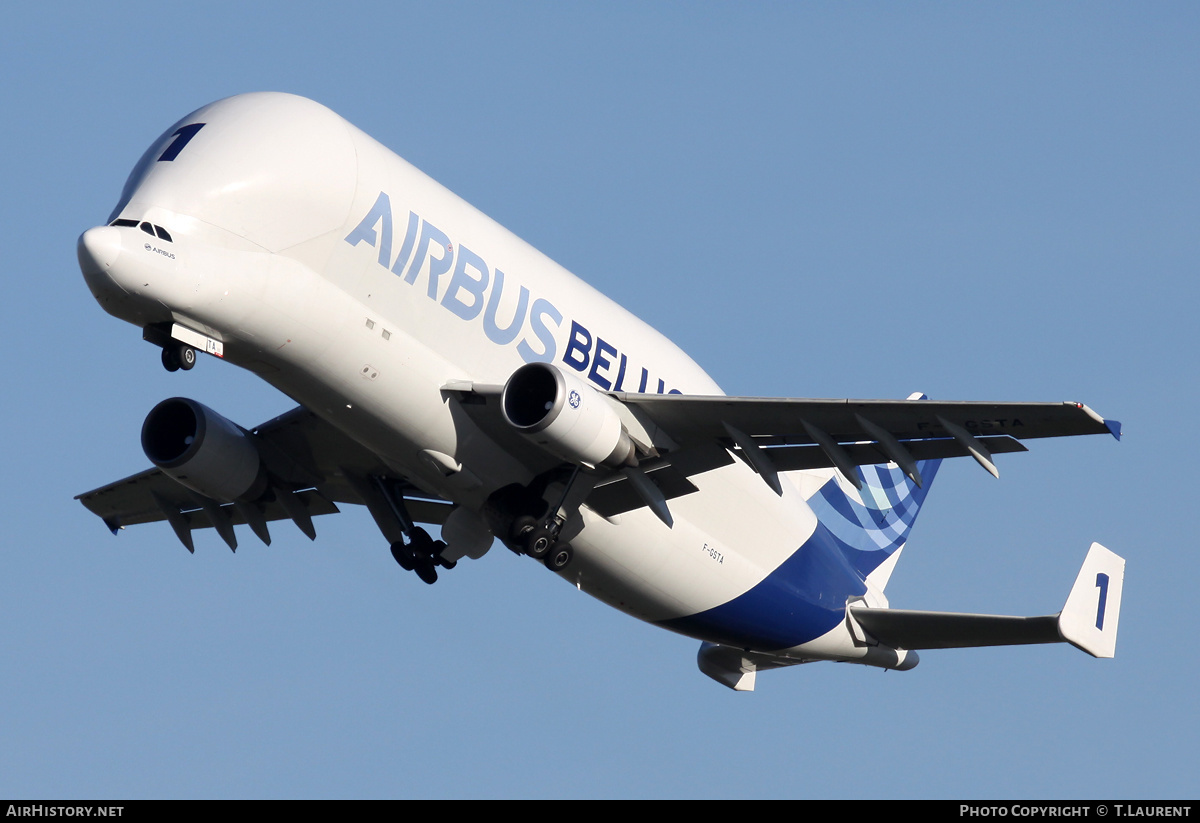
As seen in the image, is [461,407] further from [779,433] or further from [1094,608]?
[1094,608]

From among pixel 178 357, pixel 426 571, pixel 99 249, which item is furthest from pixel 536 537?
pixel 99 249

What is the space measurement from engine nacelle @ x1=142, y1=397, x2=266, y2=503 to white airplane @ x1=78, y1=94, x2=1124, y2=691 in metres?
0.04

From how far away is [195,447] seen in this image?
99.6 feet

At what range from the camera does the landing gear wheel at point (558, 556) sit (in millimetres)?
28406

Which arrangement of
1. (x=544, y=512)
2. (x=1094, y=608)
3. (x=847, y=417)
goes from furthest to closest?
(x=1094, y=608) < (x=544, y=512) < (x=847, y=417)

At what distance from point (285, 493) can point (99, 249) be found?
9.75 metres

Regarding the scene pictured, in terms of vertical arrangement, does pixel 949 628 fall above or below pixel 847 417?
below

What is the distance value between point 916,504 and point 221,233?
71.7 feet

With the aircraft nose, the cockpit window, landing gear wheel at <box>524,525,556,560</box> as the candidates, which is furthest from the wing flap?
the aircraft nose

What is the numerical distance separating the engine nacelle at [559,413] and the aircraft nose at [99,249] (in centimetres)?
660

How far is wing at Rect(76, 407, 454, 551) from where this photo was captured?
31.4 meters

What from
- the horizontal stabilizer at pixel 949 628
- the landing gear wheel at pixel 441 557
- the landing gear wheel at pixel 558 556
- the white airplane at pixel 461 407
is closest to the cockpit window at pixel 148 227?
the white airplane at pixel 461 407

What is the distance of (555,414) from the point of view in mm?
25609
